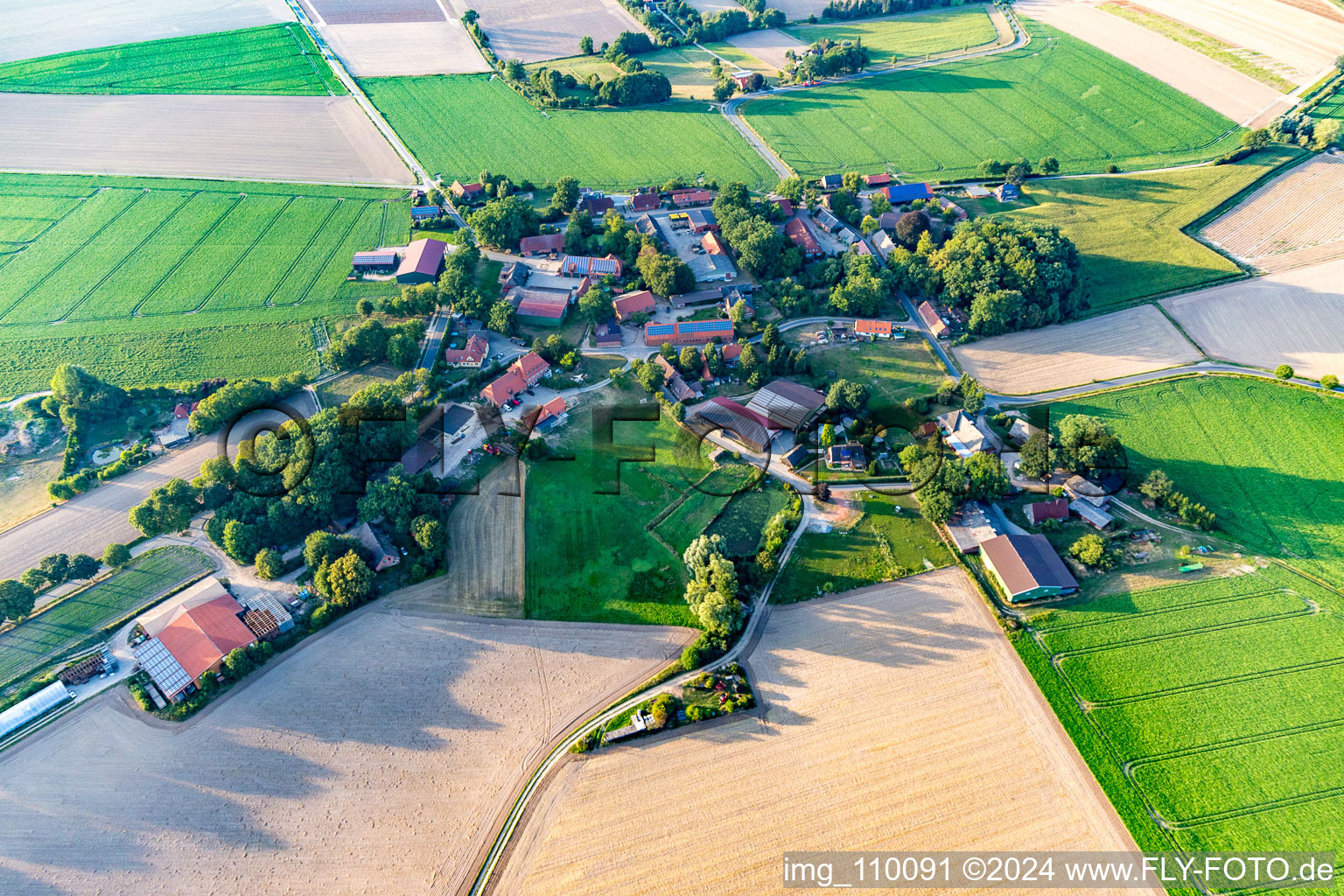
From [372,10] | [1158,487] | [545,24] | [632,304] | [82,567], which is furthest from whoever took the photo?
[372,10]

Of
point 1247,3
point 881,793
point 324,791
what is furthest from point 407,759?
point 1247,3

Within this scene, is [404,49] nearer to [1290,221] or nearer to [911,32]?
[911,32]

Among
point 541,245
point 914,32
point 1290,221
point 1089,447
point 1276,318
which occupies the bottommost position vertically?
point 1089,447

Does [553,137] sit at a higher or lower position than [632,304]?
higher

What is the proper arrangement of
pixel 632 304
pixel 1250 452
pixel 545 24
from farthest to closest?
pixel 545 24 < pixel 632 304 < pixel 1250 452

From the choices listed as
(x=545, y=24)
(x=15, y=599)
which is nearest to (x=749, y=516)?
(x=15, y=599)

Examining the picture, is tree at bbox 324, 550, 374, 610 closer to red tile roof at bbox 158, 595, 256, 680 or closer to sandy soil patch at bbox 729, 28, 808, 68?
red tile roof at bbox 158, 595, 256, 680

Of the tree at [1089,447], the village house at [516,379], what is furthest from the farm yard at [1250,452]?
the village house at [516,379]
